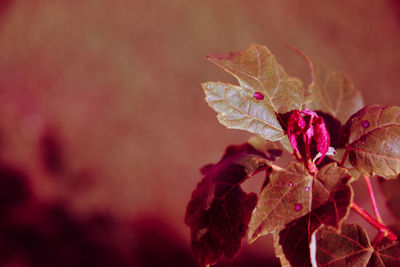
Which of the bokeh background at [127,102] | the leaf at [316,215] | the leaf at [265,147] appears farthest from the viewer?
the bokeh background at [127,102]

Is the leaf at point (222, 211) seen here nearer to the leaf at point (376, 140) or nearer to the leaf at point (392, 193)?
the leaf at point (376, 140)

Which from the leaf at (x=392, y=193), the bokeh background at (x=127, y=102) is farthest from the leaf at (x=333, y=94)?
the bokeh background at (x=127, y=102)

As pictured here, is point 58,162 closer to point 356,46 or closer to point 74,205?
point 74,205

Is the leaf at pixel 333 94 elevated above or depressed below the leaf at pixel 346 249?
above

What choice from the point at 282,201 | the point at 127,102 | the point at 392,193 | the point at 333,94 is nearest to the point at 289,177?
the point at 282,201

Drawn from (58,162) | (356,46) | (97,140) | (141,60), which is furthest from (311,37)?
(58,162)

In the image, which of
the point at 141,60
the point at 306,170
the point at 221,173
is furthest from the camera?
the point at 141,60
